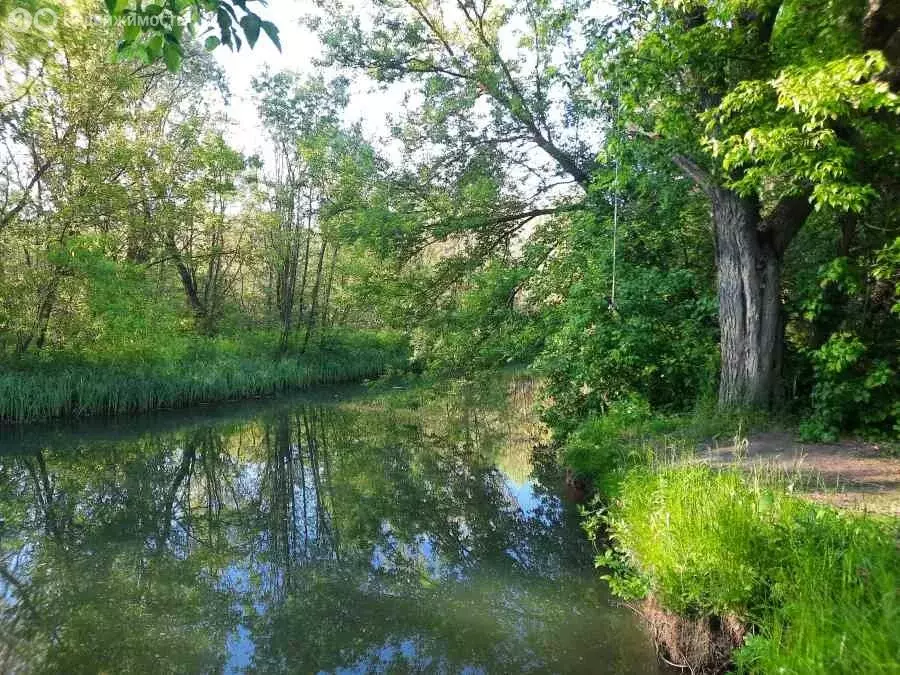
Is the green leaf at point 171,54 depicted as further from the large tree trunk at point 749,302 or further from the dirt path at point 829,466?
the large tree trunk at point 749,302

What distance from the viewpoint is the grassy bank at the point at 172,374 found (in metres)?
12.4

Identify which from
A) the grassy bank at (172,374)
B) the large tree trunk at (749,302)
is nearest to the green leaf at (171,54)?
the large tree trunk at (749,302)

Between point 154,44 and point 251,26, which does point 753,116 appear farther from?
point 154,44

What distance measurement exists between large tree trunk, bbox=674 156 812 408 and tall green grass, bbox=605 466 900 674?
2.93 m

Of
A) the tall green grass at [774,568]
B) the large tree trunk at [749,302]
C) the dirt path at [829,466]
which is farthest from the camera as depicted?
the large tree trunk at [749,302]

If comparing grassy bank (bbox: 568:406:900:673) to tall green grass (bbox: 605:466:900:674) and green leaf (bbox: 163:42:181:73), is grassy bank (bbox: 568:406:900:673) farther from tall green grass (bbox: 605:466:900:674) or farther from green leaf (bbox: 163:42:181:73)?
green leaf (bbox: 163:42:181:73)

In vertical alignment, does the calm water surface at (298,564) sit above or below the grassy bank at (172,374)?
below

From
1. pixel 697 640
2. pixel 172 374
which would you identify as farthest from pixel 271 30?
pixel 172 374

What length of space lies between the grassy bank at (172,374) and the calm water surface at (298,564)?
177 cm

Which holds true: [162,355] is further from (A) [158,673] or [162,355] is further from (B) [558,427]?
(A) [158,673]

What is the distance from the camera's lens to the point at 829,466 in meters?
5.07

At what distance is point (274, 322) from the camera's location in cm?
2062

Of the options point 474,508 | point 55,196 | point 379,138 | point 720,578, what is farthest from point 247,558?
point 55,196

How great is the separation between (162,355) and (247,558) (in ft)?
34.0
